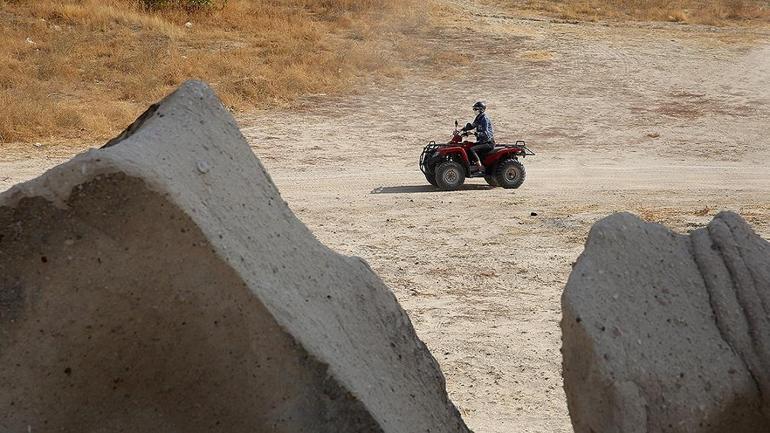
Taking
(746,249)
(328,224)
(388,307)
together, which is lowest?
(328,224)

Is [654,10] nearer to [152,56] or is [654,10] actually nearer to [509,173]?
[152,56]

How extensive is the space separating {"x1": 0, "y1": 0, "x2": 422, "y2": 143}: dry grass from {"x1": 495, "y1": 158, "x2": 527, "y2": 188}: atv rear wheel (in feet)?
22.1

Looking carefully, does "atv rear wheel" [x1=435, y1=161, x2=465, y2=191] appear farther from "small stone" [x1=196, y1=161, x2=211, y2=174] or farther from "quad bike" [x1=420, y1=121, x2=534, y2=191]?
"small stone" [x1=196, y1=161, x2=211, y2=174]

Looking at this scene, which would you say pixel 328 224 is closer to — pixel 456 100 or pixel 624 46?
pixel 456 100

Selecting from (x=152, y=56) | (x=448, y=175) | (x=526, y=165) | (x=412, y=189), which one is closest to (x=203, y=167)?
(x=448, y=175)

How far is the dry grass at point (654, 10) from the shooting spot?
33188 millimetres

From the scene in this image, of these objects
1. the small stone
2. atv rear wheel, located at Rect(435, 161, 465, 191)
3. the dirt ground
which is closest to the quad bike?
atv rear wheel, located at Rect(435, 161, 465, 191)

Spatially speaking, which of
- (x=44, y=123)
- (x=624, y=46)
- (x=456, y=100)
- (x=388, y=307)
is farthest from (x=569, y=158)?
(x=388, y=307)

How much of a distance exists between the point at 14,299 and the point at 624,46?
88.4 ft

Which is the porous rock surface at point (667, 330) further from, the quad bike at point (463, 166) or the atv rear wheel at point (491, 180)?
the atv rear wheel at point (491, 180)

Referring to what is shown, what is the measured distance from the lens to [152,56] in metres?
22.9

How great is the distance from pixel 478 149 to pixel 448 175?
2.27ft

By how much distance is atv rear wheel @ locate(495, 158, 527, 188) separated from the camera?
52.5 feet

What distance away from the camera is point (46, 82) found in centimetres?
2103
